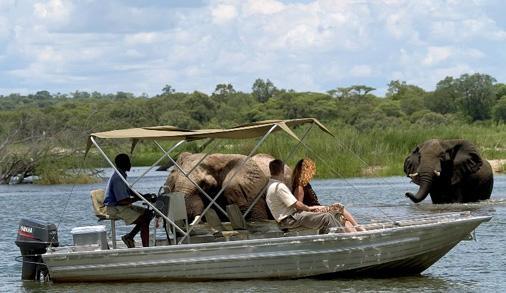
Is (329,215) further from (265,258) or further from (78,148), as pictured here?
(78,148)

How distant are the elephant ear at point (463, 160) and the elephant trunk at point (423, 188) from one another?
38.2 inches

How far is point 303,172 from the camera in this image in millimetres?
15891

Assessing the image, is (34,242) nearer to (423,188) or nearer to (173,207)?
(173,207)

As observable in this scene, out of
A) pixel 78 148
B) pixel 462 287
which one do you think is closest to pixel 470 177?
pixel 462 287

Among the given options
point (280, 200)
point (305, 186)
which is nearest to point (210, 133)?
point (280, 200)

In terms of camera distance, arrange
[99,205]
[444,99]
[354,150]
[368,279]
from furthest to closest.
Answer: [444,99] < [354,150] < [99,205] < [368,279]

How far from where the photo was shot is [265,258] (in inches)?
617

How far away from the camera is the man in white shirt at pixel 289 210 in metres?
15.7

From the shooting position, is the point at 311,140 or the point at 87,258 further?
the point at 311,140

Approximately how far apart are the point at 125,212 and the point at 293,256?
2387 mm

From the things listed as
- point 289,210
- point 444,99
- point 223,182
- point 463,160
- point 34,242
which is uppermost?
point 444,99

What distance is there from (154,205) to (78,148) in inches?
1322

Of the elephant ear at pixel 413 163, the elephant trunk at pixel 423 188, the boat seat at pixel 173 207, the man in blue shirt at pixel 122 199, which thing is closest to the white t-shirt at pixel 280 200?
the boat seat at pixel 173 207

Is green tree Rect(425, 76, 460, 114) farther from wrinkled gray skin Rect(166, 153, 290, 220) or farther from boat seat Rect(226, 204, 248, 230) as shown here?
boat seat Rect(226, 204, 248, 230)
